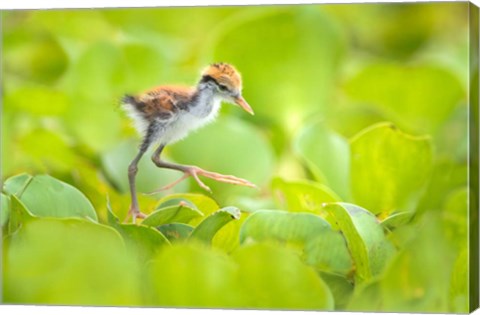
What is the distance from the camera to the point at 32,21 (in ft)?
11.9

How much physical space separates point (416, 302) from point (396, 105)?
47cm

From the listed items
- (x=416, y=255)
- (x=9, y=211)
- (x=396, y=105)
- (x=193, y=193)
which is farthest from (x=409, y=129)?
(x=9, y=211)

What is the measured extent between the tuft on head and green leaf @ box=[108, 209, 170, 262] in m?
0.38

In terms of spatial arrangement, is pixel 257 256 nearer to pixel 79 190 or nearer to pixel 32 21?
pixel 79 190

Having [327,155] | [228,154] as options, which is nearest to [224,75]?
[228,154]

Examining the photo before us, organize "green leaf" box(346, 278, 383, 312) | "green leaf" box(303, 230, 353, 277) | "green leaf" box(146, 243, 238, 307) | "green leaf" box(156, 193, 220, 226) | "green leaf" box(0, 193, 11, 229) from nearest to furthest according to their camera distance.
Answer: "green leaf" box(146, 243, 238, 307)
"green leaf" box(346, 278, 383, 312)
"green leaf" box(303, 230, 353, 277)
"green leaf" box(156, 193, 220, 226)
"green leaf" box(0, 193, 11, 229)

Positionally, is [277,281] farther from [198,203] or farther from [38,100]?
[38,100]

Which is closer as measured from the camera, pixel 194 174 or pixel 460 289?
pixel 460 289

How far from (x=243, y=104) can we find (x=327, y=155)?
0.76ft

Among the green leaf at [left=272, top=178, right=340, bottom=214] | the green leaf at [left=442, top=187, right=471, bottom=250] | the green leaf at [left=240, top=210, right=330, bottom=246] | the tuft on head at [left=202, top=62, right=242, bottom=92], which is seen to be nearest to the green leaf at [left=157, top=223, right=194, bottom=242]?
the green leaf at [left=240, top=210, right=330, bottom=246]

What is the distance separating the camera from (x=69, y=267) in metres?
3.51

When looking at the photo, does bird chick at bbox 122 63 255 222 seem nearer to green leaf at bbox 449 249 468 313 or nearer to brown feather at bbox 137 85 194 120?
brown feather at bbox 137 85 194 120

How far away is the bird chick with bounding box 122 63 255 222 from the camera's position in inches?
136

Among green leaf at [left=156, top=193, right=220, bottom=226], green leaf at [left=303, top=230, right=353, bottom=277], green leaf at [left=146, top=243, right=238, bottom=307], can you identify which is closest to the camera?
green leaf at [left=146, top=243, right=238, bottom=307]
